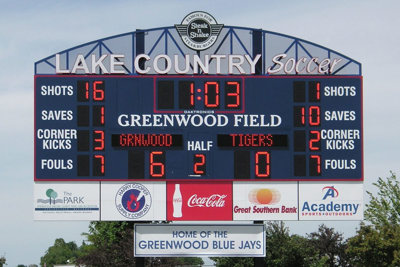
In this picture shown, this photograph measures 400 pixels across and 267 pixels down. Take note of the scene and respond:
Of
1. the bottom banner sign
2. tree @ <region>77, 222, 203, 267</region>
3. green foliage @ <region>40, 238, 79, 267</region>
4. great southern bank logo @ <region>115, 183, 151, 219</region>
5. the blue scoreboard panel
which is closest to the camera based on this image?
the blue scoreboard panel

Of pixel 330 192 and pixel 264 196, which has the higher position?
pixel 330 192

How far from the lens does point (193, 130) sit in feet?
99.0

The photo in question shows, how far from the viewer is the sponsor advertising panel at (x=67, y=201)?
30.4 metres

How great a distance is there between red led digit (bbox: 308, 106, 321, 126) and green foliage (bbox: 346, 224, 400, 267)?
12082 mm

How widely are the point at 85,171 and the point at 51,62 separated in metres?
4.13

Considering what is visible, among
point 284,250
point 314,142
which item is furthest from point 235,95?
point 284,250

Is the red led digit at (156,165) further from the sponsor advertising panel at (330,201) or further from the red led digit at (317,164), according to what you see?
the red led digit at (317,164)

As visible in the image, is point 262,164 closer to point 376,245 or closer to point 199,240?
point 199,240

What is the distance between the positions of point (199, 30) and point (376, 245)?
49.8 ft

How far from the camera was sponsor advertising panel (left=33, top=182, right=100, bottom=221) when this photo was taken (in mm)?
30375

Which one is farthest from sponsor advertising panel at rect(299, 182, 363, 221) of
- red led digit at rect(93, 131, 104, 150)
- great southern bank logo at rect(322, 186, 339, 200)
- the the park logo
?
the the park logo

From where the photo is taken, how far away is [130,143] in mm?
30016

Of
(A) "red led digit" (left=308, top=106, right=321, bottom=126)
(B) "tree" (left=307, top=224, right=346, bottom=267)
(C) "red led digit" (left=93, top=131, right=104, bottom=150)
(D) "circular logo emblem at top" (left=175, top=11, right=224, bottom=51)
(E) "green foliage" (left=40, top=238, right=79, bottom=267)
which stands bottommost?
(E) "green foliage" (left=40, top=238, right=79, bottom=267)

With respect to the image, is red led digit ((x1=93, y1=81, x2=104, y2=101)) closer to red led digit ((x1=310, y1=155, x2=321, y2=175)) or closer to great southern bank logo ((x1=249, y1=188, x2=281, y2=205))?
great southern bank logo ((x1=249, y1=188, x2=281, y2=205))
